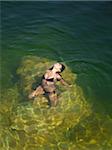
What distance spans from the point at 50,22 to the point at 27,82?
14.4 ft

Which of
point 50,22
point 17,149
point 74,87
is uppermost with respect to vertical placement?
point 50,22

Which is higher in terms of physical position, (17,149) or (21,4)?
(21,4)

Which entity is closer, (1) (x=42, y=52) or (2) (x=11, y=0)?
(1) (x=42, y=52)

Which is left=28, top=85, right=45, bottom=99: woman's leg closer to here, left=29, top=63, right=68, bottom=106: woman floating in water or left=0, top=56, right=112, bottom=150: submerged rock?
left=29, top=63, right=68, bottom=106: woman floating in water

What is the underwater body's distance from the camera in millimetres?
9945

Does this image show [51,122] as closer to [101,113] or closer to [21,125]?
[21,125]

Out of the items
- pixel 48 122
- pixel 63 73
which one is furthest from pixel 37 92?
pixel 63 73

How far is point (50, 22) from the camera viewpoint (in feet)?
49.5

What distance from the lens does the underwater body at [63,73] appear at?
995 cm

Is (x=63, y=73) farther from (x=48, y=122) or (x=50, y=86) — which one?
(x=48, y=122)

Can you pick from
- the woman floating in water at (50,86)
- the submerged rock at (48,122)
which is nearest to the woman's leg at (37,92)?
the woman floating in water at (50,86)

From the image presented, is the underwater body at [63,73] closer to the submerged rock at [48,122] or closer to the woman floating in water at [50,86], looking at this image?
the submerged rock at [48,122]

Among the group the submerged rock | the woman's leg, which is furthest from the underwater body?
the woman's leg

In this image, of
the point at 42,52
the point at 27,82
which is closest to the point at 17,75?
the point at 27,82
